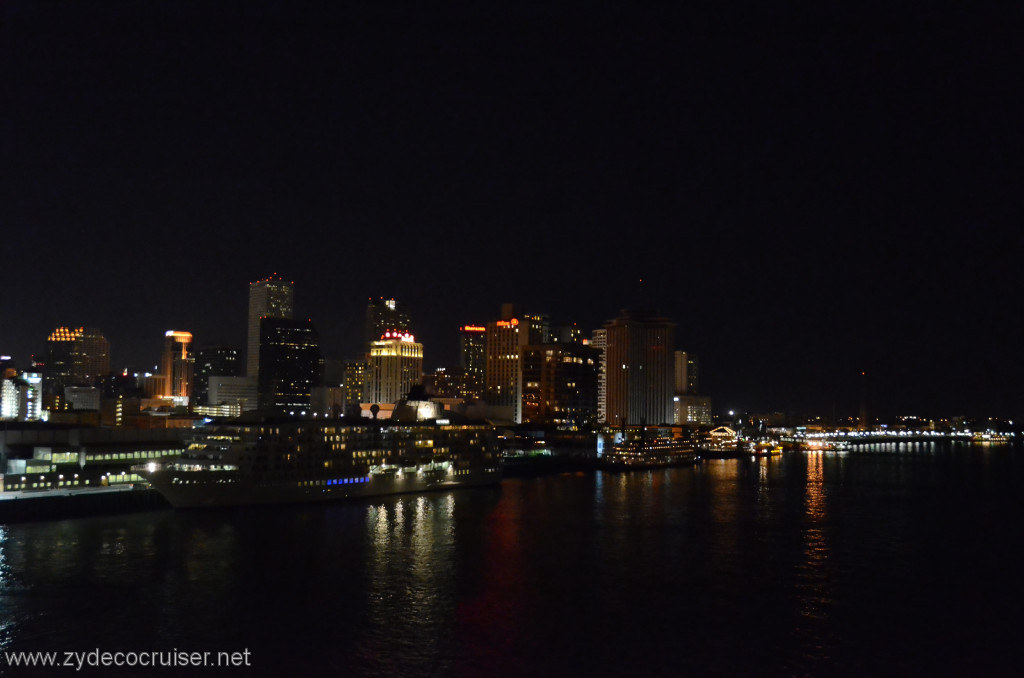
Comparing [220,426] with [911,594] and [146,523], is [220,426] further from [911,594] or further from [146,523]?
[911,594]

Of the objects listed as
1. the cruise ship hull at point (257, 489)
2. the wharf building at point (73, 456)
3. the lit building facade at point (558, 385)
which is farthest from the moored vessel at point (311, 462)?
the lit building facade at point (558, 385)

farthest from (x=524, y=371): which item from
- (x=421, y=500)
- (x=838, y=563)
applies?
(x=838, y=563)

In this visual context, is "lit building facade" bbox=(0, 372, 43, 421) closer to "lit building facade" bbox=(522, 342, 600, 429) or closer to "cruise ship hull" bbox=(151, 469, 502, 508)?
"cruise ship hull" bbox=(151, 469, 502, 508)

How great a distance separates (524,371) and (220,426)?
126840 millimetres

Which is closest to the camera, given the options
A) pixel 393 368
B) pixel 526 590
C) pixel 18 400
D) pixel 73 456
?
pixel 526 590

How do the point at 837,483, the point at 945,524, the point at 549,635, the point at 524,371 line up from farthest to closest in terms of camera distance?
1. the point at 524,371
2. the point at 837,483
3. the point at 945,524
4. the point at 549,635

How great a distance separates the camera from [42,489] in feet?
208

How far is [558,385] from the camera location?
185 m

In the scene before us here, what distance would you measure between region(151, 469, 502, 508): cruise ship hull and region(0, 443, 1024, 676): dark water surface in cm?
201

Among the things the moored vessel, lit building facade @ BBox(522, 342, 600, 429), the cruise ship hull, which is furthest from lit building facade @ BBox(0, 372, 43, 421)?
lit building facade @ BBox(522, 342, 600, 429)

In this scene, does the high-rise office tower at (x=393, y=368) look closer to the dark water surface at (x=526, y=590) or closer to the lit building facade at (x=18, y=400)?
the lit building facade at (x=18, y=400)

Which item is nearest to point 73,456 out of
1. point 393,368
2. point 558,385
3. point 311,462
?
point 311,462

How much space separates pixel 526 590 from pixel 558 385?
147 metres

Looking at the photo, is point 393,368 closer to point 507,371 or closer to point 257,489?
point 507,371
